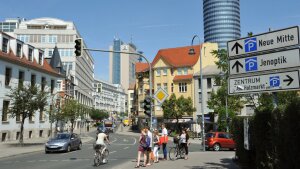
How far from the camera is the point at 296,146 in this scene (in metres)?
7.91

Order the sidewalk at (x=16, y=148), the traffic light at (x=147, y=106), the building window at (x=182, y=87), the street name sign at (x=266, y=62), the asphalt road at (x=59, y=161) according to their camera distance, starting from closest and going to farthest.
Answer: the street name sign at (x=266, y=62) → the asphalt road at (x=59, y=161) → the traffic light at (x=147, y=106) → the sidewalk at (x=16, y=148) → the building window at (x=182, y=87)

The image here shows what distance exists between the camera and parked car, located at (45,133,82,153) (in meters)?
25.7

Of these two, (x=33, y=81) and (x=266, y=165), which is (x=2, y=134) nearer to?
(x=33, y=81)

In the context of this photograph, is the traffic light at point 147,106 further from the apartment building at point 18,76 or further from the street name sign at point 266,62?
the apartment building at point 18,76

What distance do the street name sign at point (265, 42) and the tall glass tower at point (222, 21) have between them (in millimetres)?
150993

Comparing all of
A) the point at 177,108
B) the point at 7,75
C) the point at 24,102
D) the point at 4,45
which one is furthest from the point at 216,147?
the point at 177,108

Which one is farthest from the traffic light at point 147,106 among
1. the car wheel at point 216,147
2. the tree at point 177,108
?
the tree at point 177,108

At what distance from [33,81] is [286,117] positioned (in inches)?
1614

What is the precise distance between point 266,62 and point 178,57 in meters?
65.9

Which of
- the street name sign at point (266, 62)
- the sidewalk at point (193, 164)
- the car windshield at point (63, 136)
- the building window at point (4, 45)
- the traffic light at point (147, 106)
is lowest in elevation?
the sidewalk at point (193, 164)

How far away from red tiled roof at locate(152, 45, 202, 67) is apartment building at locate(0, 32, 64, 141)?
89.4ft

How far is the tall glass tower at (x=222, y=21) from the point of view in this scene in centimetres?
15875

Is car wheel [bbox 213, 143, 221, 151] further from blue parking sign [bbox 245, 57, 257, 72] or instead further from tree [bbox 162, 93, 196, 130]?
tree [bbox 162, 93, 196, 130]

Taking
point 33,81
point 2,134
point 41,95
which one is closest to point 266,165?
point 41,95
